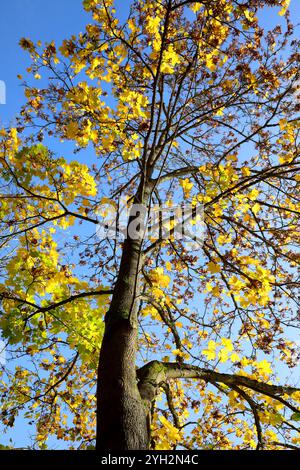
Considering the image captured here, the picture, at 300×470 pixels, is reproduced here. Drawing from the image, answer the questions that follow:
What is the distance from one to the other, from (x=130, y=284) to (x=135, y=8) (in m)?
3.55

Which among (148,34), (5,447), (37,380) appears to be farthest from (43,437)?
(148,34)

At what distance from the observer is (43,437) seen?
4820 mm

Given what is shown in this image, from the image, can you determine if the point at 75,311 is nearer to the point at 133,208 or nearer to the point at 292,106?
the point at 133,208

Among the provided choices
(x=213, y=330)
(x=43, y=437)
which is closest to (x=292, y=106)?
(x=213, y=330)

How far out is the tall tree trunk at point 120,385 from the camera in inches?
77.2

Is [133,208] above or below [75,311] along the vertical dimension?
above

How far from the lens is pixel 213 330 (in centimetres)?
463

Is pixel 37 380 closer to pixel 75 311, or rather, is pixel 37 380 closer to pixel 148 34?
pixel 75 311

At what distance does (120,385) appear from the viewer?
221cm

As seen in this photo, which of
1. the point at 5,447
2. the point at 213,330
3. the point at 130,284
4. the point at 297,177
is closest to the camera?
the point at 5,447

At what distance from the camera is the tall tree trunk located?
196 centimetres
